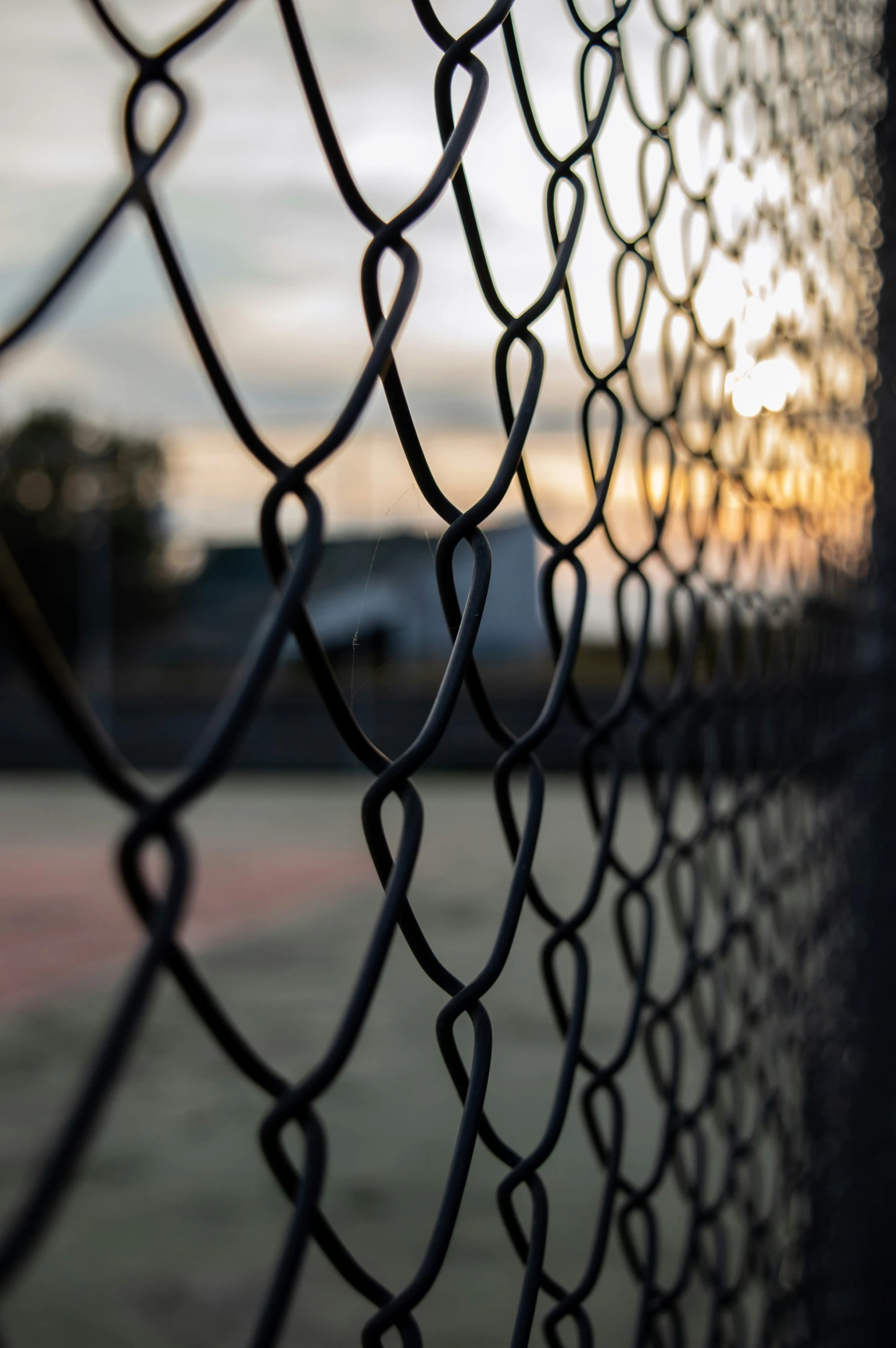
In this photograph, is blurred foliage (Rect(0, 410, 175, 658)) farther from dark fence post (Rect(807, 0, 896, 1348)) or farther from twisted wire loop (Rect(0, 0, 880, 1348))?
twisted wire loop (Rect(0, 0, 880, 1348))

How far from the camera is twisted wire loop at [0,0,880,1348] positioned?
273 millimetres

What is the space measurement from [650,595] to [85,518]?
9868 millimetres

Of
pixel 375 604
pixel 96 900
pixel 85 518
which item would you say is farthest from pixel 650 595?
pixel 85 518

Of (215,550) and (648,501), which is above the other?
(215,550)

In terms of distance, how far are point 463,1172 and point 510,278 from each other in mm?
346

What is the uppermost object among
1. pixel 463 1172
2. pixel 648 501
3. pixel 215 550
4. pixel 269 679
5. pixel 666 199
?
pixel 215 550

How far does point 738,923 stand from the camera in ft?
3.01

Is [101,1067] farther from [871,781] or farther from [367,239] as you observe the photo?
[871,781]

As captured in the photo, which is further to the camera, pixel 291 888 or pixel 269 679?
pixel 291 888

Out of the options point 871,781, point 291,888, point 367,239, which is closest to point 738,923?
point 367,239

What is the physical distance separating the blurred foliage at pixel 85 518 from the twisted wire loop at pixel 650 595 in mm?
9068

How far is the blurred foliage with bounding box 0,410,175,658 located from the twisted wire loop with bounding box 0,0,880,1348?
29.8 ft

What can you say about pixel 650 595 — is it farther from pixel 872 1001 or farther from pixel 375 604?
pixel 872 1001

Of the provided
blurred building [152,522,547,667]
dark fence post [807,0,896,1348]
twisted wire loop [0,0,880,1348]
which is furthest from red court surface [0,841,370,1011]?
twisted wire loop [0,0,880,1348]
